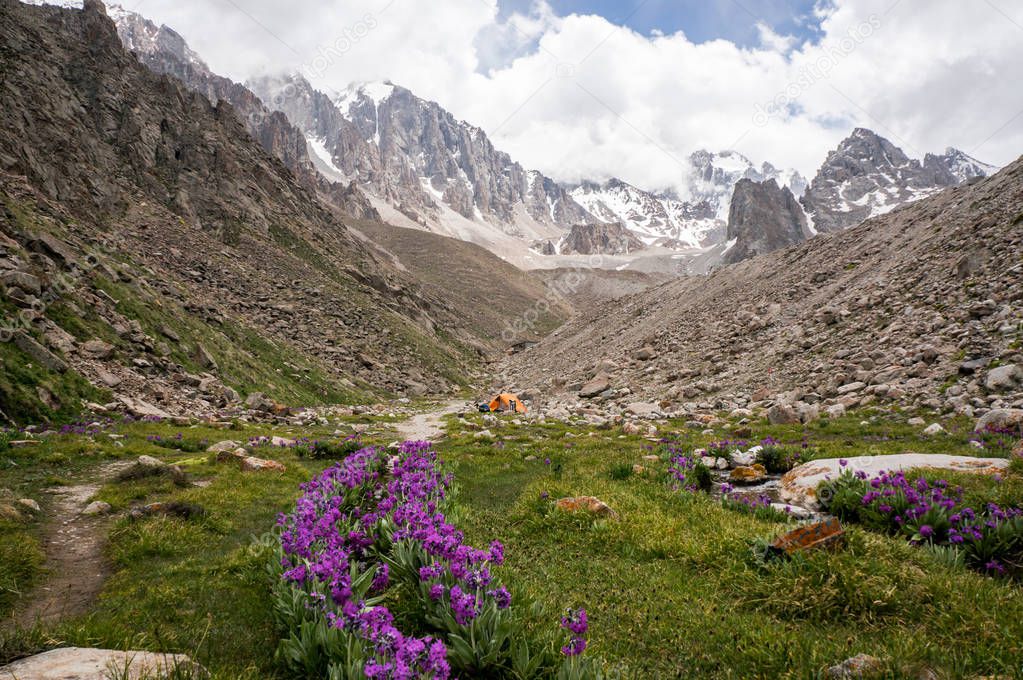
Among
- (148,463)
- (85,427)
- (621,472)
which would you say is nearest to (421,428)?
(85,427)

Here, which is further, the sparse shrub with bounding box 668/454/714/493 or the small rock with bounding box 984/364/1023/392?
the small rock with bounding box 984/364/1023/392

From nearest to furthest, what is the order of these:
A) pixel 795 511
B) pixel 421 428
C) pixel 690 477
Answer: pixel 795 511 < pixel 690 477 < pixel 421 428

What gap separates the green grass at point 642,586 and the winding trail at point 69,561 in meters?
0.24

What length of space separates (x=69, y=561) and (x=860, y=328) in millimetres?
28225

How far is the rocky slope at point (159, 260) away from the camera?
61.7 ft

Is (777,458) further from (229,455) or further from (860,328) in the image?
(860,328)

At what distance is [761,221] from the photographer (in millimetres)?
175500

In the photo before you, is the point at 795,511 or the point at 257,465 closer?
the point at 795,511

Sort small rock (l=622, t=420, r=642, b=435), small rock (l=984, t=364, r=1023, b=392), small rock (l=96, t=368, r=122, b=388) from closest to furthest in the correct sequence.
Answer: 1. small rock (l=984, t=364, r=1023, b=392)
2. small rock (l=96, t=368, r=122, b=388)
3. small rock (l=622, t=420, r=642, b=435)

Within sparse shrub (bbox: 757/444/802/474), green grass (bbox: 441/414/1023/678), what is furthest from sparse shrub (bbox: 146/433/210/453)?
sparse shrub (bbox: 757/444/802/474)

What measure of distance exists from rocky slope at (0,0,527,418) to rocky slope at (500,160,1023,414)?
69.8ft

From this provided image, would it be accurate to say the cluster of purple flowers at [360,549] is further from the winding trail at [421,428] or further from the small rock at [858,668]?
the winding trail at [421,428]

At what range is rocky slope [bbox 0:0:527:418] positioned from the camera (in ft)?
61.7

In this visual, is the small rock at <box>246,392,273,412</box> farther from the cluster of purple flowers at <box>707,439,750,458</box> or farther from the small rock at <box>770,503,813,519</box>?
the small rock at <box>770,503,813,519</box>
